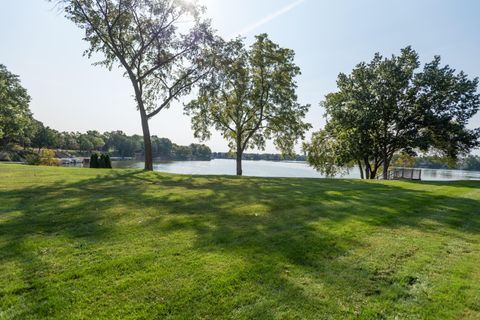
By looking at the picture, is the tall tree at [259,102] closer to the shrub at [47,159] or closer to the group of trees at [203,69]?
the group of trees at [203,69]

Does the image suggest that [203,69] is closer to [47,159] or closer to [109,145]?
[47,159]

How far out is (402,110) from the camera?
32.4 metres

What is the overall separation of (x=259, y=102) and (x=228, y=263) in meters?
29.5

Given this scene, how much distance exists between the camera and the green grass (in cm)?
364

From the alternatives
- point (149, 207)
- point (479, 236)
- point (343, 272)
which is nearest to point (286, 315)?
point (343, 272)

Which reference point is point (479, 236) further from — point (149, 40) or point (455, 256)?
point (149, 40)

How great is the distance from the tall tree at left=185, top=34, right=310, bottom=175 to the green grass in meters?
23.0

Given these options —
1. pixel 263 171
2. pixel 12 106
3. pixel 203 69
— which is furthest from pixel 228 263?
pixel 263 171

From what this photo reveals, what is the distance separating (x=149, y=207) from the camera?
8641 mm

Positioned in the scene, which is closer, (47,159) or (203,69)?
(203,69)

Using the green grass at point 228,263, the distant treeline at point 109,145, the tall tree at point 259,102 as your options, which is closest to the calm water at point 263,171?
the tall tree at point 259,102

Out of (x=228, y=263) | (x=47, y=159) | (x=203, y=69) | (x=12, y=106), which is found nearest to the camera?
(x=228, y=263)

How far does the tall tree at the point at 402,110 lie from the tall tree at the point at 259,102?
524 cm

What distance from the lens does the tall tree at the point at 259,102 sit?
3181cm
